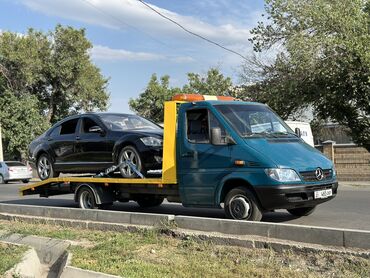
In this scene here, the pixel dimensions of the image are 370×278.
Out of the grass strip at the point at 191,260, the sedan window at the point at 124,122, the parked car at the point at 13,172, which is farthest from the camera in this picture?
the parked car at the point at 13,172

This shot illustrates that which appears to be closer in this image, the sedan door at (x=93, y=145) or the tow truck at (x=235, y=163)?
the tow truck at (x=235, y=163)

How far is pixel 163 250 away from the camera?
7246 millimetres

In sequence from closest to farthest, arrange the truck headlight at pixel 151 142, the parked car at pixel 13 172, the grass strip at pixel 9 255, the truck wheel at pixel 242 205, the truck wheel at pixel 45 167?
1. the grass strip at pixel 9 255
2. the truck wheel at pixel 242 205
3. the truck headlight at pixel 151 142
4. the truck wheel at pixel 45 167
5. the parked car at pixel 13 172

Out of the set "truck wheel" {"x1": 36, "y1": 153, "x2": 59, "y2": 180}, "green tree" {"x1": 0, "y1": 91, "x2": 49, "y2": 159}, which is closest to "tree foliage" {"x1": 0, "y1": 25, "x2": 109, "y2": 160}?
"green tree" {"x1": 0, "y1": 91, "x2": 49, "y2": 159}

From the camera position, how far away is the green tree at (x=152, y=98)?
44.1m

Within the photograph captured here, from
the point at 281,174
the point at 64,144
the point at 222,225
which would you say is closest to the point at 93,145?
the point at 64,144

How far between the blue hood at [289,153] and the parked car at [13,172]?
23196 millimetres

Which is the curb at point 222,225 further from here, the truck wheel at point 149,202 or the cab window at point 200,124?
the truck wheel at point 149,202

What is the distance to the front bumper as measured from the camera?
7344 millimetres

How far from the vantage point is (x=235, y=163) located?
7738 mm

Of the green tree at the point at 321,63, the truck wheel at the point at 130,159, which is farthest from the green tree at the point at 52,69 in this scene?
the truck wheel at the point at 130,159

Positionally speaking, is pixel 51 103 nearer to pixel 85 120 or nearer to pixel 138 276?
pixel 85 120

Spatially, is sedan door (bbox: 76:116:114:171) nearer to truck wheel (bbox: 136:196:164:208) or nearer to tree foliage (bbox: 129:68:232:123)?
truck wheel (bbox: 136:196:164:208)

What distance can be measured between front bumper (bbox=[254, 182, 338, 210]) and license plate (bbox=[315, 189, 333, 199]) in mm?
102
